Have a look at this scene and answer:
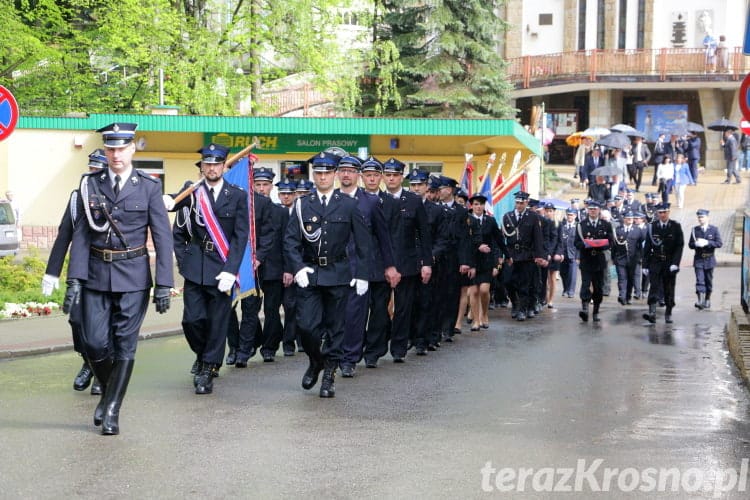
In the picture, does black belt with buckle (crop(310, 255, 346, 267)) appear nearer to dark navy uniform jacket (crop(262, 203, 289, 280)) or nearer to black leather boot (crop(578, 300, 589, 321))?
dark navy uniform jacket (crop(262, 203, 289, 280))

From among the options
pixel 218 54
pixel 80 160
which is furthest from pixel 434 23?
pixel 80 160

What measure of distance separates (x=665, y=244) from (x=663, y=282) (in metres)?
Result: 0.57

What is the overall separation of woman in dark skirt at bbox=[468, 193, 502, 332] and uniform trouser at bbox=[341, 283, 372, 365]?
5.27 metres

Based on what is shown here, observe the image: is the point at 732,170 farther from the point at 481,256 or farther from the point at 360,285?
the point at 360,285

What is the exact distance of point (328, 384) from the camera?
10953mm

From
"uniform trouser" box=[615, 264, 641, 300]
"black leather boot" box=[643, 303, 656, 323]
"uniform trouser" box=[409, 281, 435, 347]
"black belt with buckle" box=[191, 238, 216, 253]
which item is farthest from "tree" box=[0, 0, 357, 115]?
"black belt with buckle" box=[191, 238, 216, 253]

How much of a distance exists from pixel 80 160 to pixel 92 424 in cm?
2427

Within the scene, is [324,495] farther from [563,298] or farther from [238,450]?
[563,298]

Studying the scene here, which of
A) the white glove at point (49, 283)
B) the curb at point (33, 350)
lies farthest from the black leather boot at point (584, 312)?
the white glove at point (49, 283)

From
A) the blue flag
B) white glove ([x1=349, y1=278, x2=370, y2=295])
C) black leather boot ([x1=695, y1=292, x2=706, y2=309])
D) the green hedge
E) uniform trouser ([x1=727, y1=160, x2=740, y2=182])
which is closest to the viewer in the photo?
white glove ([x1=349, y1=278, x2=370, y2=295])

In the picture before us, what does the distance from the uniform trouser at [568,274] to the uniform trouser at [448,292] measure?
8.67 meters

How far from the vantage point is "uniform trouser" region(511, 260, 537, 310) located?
1977cm

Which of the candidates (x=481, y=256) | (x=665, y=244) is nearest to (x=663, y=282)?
(x=665, y=244)

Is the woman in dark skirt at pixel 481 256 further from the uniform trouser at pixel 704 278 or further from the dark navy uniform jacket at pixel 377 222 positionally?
the uniform trouser at pixel 704 278
